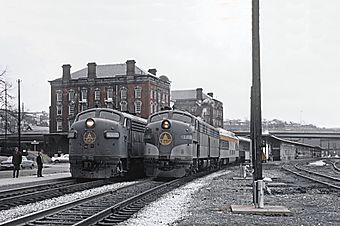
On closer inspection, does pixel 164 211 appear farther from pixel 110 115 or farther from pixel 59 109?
pixel 59 109

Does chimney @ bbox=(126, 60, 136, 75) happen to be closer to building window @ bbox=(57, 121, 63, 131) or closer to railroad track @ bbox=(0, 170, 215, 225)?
building window @ bbox=(57, 121, 63, 131)

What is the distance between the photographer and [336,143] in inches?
6816

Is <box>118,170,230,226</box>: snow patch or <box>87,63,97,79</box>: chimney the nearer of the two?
<box>118,170,230,226</box>: snow patch

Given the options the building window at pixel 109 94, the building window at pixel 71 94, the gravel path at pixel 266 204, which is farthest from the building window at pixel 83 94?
the gravel path at pixel 266 204

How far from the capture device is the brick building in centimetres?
8562

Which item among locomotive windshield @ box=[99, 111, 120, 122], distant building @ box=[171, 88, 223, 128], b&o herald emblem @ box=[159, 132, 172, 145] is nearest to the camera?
locomotive windshield @ box=[99, 111, 120, 122]

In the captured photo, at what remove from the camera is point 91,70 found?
3487 inches

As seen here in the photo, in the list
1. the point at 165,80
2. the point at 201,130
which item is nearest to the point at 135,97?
the point at 165,80

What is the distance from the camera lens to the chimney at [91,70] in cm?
8831

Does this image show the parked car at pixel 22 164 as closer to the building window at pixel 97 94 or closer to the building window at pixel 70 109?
the building window at pixel 97 94

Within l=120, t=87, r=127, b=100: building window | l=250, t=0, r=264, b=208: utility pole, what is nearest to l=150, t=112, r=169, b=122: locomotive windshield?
l=250, t=0, r=264, b=208: utility pole

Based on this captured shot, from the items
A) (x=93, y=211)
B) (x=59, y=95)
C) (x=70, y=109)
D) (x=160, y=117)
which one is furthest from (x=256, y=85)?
(x=59, y=95)

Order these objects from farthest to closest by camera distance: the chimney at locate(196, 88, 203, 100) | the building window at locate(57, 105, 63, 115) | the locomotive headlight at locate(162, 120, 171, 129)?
the chimney at locate(196, 88, 203, 100)
the building window at locate(57, 105, 63, 115)
the locomotive headlight at locate(162, 120, 171, 129)

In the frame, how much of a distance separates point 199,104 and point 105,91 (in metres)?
34.2
